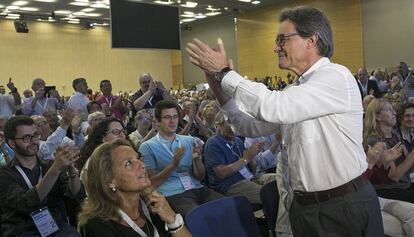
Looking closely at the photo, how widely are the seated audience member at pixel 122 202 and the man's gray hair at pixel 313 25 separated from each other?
0.97m

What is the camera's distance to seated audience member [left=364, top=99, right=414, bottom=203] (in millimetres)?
3115

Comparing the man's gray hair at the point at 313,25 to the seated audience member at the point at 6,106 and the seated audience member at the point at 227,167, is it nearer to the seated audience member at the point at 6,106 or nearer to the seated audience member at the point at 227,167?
the seated audience member at the point at 227,167

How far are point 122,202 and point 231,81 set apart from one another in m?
0.90

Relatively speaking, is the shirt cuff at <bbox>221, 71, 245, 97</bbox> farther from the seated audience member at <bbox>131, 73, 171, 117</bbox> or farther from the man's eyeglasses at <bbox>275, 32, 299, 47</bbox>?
the seated audience member at <bbox>131, 73, 171, 117</bbox>

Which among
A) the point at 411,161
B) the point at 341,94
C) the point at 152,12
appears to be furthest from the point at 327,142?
the point at 152,12

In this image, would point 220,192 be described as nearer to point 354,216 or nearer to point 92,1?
point 354,216

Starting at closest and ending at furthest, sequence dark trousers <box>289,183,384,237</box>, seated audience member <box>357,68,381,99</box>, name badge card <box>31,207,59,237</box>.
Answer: dark trousers <box>289,183,384,237</box> < name badge card <box>31,207,59,237</box> < seated audience member <box>357,68,381,99</box>

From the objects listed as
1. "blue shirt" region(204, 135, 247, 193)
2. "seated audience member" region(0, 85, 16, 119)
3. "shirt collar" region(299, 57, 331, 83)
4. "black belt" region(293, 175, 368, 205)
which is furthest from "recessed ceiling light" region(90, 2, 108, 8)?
"black belt" region(293, 175, 368, 205)

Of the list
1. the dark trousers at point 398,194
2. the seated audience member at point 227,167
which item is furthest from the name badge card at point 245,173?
the dark trousers at point 398,194

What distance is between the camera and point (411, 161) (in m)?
3.09

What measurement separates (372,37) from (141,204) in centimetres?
1526

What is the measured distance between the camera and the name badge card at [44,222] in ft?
8.86

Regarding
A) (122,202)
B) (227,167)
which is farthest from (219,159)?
(122,202)

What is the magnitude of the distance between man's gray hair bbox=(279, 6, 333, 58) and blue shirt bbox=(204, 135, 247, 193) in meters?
2.38
